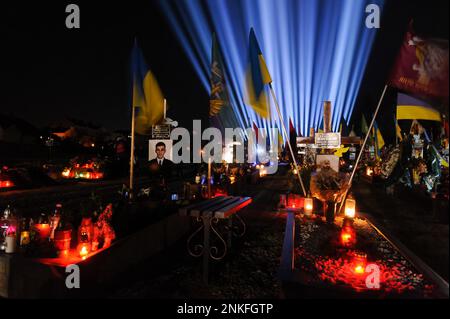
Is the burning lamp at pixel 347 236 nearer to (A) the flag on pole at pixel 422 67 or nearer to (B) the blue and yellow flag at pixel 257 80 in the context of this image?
(A) the flag on pole at pixel 422 67

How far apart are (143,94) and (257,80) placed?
3260mm

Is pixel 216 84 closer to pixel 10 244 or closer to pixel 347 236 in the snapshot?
pixel 347 236

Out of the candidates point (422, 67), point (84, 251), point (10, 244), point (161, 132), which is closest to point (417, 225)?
point (422, 67)

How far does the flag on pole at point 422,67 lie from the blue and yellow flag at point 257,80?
13.4 feet

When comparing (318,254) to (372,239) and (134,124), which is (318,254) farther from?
(134,124)

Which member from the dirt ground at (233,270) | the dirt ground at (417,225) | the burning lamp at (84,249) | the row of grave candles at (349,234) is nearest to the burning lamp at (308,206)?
the row of grave candles at (349,234)

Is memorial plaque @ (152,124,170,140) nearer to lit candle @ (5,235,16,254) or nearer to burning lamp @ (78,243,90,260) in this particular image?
burning lamp @ (78,243,90,260)

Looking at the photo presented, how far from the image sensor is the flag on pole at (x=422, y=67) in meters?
3.54

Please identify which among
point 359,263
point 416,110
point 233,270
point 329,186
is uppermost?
point 416,110

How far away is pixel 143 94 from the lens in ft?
27.4

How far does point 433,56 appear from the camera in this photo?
379 centimetres

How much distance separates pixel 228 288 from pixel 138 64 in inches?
243

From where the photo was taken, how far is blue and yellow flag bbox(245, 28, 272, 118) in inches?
360
